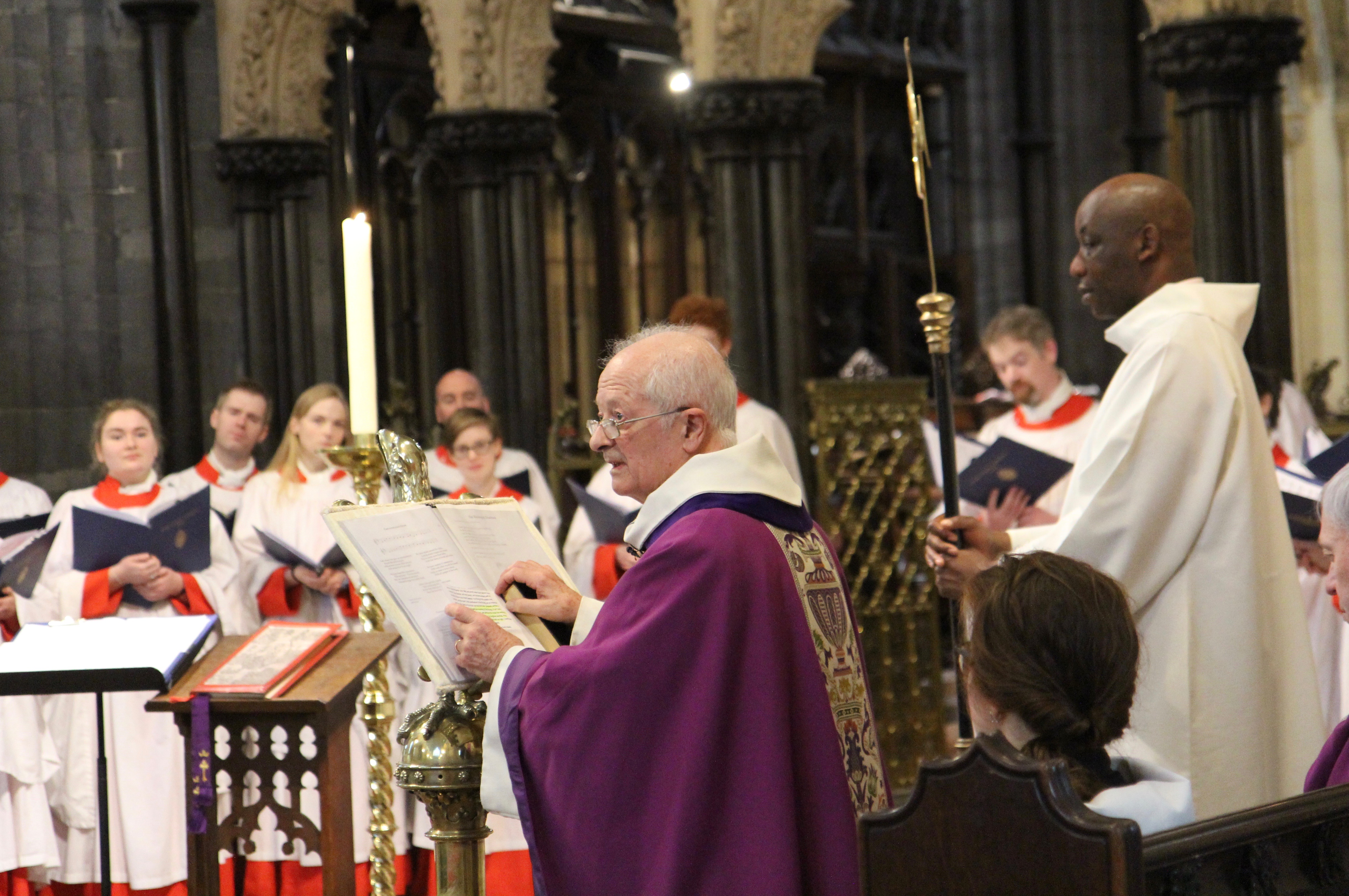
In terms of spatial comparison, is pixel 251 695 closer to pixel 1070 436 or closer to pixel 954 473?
pixel 954 473

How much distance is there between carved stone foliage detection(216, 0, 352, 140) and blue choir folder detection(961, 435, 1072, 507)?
507cm

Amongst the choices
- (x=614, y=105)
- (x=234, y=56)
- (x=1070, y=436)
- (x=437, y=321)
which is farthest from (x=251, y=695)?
(x=614, y=105)

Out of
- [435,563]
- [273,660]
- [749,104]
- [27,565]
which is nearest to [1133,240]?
[435,563]

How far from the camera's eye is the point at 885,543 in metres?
7.43

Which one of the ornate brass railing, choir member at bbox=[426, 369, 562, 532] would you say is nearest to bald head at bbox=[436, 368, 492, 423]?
choir member at bbox=[426, 369, 562, 532]

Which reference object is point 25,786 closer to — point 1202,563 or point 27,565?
point 27,565

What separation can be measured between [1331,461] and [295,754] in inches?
109

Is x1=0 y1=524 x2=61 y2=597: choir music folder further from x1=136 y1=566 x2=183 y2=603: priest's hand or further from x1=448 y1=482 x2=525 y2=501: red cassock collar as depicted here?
x1=448 y1=482 x2=525 y2=501: red cassock collar

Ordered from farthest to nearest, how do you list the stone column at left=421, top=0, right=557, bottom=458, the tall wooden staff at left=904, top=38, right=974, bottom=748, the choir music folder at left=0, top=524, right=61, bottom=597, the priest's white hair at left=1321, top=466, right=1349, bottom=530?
the stone column at left=421, top=0, right=557, bottom=458
the choir music folder at left=0, top=524, right=61, bottom=597
the tall wooden staff at left=904, top=38, right=974, bottom=748
the priest's white hair at left=1321, top=466, right=1349, bottom=530

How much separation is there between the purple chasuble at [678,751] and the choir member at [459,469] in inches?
138

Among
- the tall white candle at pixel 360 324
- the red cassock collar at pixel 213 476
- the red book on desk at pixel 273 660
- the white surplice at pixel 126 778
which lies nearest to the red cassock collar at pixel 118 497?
the white surplice at pixel 126 778

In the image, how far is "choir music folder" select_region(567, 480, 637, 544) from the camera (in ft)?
18.4

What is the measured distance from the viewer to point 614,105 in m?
13.0

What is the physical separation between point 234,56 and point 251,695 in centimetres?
584
